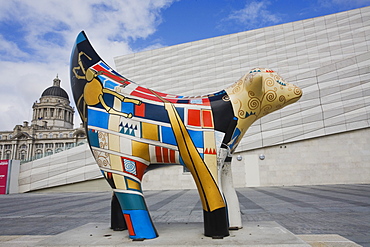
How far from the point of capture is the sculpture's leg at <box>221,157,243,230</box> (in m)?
5.09

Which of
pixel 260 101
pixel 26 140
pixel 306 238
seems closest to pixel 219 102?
pixel 260 101

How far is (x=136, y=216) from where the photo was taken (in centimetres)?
442

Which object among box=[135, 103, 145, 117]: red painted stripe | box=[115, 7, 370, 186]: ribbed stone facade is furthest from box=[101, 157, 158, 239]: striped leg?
box=[115, 7, 370, 186]: ribbed stone facade

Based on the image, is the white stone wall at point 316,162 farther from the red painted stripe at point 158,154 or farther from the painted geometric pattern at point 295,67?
the red painted stripe at point 158,154

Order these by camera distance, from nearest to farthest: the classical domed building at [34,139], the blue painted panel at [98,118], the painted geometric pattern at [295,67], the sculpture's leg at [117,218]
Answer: the blue painted panel at [98,118], the sculpture's leg at [117,218], the painted geometric pattern at [295,67], the classical domed building at [34,139]

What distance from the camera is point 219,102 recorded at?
490 centimetres

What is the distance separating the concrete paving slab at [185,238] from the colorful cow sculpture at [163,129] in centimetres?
21

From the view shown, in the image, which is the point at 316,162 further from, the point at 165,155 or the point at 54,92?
the point at 54,92

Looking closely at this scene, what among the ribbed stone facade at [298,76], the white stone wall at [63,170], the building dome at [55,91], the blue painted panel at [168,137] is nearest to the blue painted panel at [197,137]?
the blue painted panel at [168,137]

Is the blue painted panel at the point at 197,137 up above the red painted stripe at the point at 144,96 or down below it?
below

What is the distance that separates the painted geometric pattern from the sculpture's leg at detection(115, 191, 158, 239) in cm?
2052

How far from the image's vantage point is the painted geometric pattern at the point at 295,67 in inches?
912

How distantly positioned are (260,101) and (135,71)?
30500 mm

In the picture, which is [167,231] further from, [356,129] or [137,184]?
[356,129]
